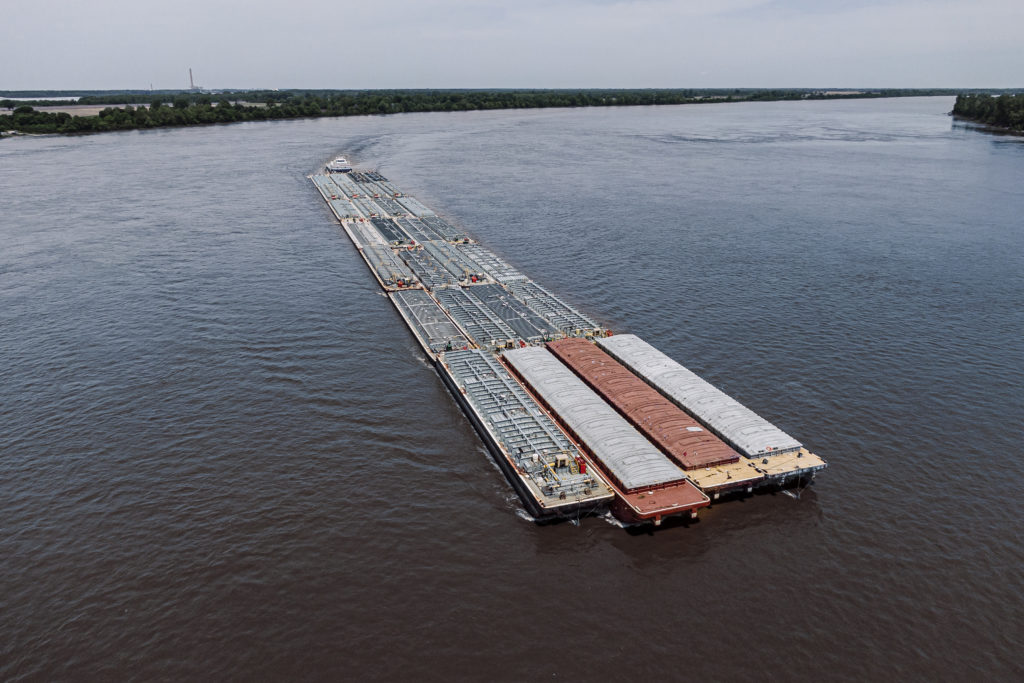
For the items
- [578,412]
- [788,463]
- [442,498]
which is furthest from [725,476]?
[442,498]

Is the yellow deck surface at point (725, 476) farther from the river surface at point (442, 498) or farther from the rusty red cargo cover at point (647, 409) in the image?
the river surface at point (442, 498)

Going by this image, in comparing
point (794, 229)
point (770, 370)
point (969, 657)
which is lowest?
point (969, 657)

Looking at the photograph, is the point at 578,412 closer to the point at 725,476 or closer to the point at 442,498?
the point at 725,476

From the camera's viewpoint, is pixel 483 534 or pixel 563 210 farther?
pixel 563 210

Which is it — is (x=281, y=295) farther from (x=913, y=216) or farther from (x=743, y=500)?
(x=913, y=216)

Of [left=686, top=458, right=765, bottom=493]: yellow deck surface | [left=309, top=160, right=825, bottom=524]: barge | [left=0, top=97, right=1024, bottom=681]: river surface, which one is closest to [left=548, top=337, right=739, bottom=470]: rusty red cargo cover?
[left=309, top=160, right=825, bottom=524]: barge

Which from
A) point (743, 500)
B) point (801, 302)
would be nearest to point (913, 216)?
point (801, 302)

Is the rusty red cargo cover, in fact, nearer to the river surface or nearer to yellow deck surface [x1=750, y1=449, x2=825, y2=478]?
yellow deck surface [x1=750, y1=449, x2=825, y2=478]
